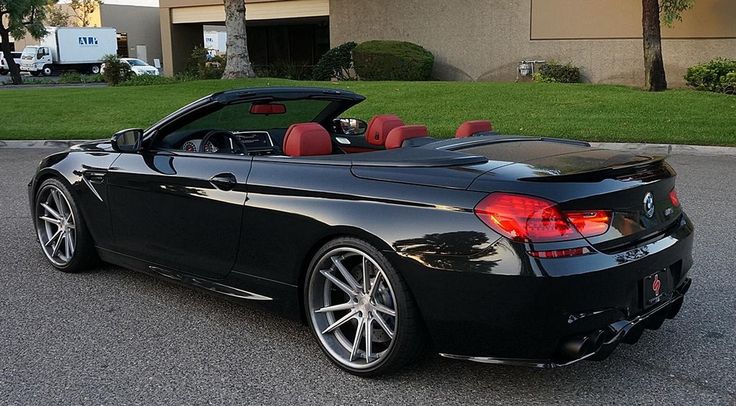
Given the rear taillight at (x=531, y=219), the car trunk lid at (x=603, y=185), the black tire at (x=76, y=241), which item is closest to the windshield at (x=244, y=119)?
the black tire at (x=76, y=241)

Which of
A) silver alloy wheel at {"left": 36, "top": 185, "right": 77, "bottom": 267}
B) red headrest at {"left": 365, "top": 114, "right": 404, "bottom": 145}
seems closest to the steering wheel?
red headrest at {"left": 365, "top": 114, "right": 404, "bottom": 145}

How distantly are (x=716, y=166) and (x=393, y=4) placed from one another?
694 inches

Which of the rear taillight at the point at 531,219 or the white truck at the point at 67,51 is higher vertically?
the white truck at the point at 67,51

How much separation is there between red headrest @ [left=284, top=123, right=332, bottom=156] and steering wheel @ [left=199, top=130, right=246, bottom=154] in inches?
23.2

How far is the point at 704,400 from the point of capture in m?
3.38

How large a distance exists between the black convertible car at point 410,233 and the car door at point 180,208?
1 centimetres

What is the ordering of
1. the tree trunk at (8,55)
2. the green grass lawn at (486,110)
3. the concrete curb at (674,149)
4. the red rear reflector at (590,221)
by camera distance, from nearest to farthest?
1. the red rear reflector at (590,221)
2. the concrete curb at (674,149)
3. the green grass lawn at (486,110)
4. the tree trunk at (8,55)

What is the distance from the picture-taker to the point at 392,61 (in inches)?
942

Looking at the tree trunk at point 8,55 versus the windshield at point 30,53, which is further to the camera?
the windshield at point 30,53

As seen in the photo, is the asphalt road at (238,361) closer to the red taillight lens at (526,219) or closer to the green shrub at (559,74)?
the red taillight lens at (526,219)

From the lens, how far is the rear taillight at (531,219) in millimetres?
3111

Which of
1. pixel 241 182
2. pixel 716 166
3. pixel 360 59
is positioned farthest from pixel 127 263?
pixel 360 59

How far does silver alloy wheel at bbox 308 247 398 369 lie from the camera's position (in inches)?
141

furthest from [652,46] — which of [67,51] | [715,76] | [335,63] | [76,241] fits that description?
[67,51]
